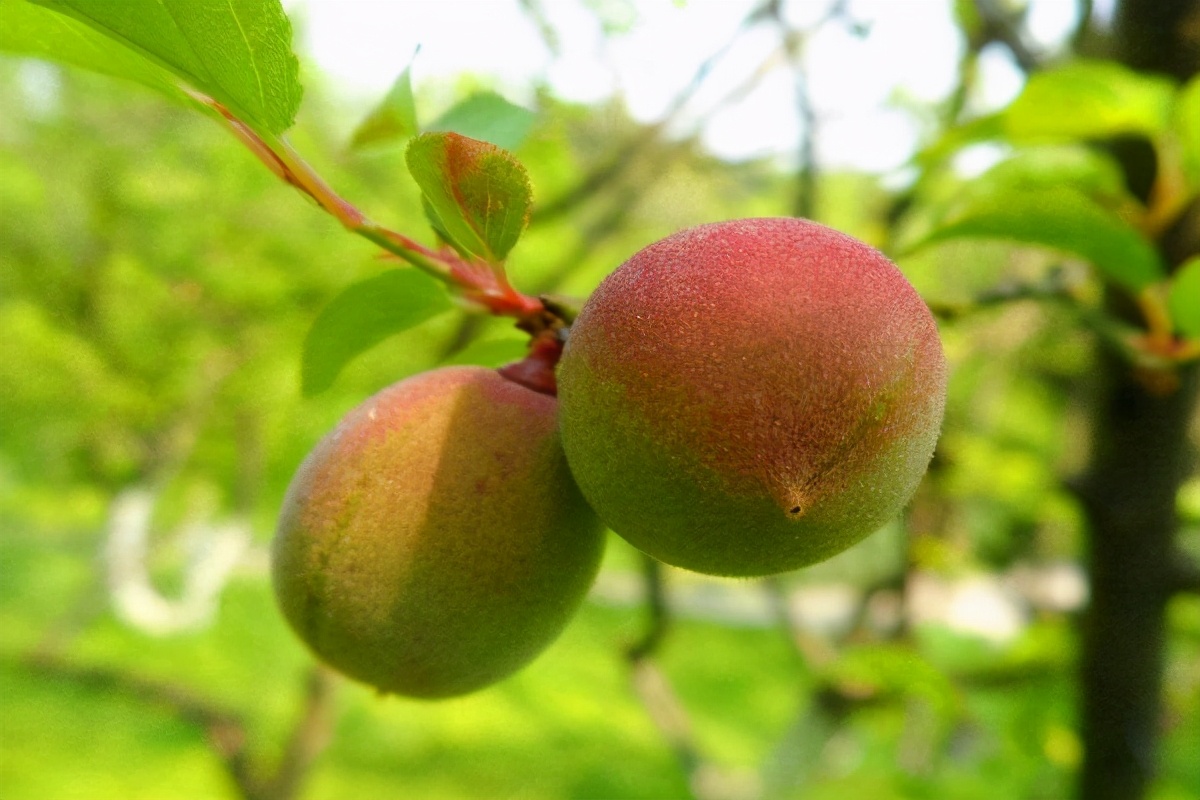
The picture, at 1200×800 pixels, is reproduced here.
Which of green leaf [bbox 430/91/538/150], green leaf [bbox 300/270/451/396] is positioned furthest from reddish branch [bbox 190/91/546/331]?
green leaf [bbox 430/91/538/150]

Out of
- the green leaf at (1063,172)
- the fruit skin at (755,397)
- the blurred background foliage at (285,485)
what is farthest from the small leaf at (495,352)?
the green leaf at (1063,172)

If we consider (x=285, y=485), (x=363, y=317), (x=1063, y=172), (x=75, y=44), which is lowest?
(x=285, y=485)

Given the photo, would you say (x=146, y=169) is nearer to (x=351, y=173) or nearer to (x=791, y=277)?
(x=351, y=173)

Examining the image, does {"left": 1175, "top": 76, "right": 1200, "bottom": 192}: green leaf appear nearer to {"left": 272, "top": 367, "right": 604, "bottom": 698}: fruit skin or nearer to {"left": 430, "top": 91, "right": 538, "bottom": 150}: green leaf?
{"left": 430, "top": 91, "right": 538, "bottom": 150}: green leaf

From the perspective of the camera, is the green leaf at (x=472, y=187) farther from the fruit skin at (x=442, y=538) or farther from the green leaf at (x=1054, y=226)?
the green leaf at (x=1054, y=226)

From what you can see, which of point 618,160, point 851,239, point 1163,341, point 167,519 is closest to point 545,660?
point 167,519

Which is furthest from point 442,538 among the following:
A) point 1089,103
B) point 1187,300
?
point 1089,103

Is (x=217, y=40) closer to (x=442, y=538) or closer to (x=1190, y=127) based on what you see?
(x=442, y=538)
